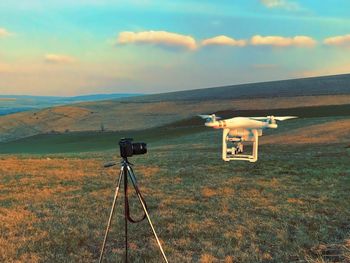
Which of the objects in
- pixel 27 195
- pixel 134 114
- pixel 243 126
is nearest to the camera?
pixel 27 195

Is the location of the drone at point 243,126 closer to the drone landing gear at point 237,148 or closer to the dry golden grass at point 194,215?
the drone landing gear at point 237,148

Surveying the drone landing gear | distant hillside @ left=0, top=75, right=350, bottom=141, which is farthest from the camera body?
distant hillside @ left=0, top=75, right=350, bottom=141

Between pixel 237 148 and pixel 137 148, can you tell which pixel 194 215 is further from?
pixel 237 148

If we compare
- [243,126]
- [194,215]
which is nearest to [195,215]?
[194,215]

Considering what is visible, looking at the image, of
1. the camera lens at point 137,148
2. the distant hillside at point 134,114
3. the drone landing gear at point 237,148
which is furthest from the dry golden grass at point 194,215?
the distant hillside at point 134,114

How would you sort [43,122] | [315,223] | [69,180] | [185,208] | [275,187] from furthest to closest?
1. [43,122]
2. [69,180]
3. [275,187]
4. [185,208]
5. [315,223]

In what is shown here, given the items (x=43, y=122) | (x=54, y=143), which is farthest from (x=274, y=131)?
(x=43, y=122)

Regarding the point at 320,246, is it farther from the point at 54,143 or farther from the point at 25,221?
the point at 54,143

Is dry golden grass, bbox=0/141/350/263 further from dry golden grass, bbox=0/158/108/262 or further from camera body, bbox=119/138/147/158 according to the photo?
camera body, bbox=119/138/147/158
